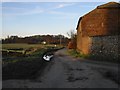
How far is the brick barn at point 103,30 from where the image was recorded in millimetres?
25062

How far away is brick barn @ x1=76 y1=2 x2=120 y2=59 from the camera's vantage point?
82.2ft

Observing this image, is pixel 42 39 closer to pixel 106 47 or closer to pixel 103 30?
pixel 103 30

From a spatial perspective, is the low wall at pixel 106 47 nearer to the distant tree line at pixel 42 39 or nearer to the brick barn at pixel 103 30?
the brick barn at pixel 103 30

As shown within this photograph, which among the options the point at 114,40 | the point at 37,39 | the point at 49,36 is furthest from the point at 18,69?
the point at 49,36

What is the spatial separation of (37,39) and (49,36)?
11.5 metres

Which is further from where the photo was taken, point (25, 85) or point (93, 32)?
point (93, 32)

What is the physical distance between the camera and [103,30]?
107 feet

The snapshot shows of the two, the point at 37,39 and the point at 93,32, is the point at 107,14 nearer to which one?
the point at 93,32

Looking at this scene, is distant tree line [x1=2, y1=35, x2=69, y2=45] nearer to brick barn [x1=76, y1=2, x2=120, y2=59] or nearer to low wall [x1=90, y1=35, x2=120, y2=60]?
brick barn [x1=76, y1=2, x2=120, y2=59]

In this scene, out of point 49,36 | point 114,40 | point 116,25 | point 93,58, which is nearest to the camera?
point 114,40

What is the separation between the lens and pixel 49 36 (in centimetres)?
12412

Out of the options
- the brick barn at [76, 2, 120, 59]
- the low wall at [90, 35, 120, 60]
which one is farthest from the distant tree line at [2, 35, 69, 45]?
the low wall at [90, 35, 120, 60]

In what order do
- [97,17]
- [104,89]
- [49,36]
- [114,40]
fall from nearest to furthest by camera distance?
[104,89]
[114,40]
[97,17]
[49,36]

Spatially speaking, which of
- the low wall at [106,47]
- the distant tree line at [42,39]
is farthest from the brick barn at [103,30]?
the distant tree line at [42,39]
